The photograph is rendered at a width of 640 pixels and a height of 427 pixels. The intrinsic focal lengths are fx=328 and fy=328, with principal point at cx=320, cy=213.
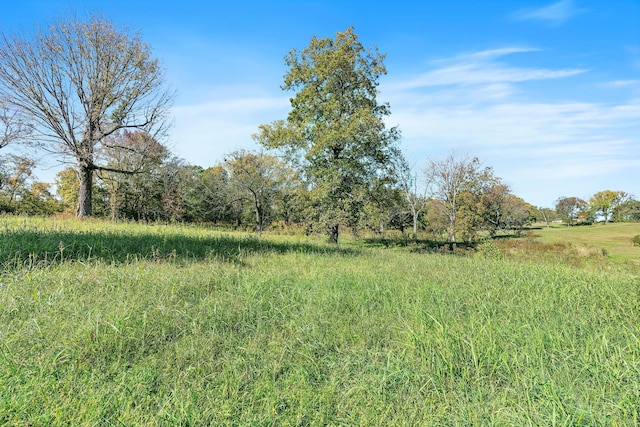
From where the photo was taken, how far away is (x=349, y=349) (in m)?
3.40

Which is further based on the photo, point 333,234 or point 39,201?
point 39,201

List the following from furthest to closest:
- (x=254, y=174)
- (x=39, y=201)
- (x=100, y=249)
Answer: (x=39, y=201) → (x=254, y=174) → (x=100, y=249)

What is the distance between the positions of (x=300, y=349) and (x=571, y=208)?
4500 inches

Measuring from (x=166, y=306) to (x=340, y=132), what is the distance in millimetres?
12925

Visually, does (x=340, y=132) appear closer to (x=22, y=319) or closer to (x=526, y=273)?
(x=526, y=273)

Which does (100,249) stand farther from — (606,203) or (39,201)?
(606,203)

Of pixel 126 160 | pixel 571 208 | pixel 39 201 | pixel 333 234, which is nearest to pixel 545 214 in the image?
pixel 571 208

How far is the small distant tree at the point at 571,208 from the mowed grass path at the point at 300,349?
105715 mm

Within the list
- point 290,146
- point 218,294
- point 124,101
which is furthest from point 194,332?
point 124,101

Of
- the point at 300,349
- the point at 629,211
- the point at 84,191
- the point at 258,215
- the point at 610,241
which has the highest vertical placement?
the point at 629,211

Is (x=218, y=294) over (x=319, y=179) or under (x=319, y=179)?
under

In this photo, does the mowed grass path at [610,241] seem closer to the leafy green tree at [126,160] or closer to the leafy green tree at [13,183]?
the leafy green tree at [126,160]

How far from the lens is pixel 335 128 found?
16203mm

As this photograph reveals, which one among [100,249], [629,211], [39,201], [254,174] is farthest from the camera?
[629,211]
